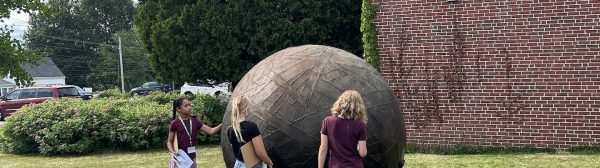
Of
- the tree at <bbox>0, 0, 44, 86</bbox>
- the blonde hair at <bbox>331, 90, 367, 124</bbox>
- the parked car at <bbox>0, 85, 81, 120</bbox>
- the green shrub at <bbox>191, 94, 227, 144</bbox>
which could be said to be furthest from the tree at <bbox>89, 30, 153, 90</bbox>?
the blonde hair at <bbox>331, 90, 367, 124</bbox>

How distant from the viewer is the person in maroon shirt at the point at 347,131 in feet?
16.5

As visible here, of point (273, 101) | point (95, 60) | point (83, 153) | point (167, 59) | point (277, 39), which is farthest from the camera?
point (95, 60)

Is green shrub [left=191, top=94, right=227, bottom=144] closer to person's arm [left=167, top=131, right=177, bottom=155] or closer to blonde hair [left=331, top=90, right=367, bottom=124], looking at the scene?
person's arm [left=167, top=131, right=177, bottom=155]

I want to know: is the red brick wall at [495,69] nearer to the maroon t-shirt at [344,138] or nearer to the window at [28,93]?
the maroon t-shirt at [344,138]

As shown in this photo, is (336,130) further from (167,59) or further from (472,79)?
(167,59)

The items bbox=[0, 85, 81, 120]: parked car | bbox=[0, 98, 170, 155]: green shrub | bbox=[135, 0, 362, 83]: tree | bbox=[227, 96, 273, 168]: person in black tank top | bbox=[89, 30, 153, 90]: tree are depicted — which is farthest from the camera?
bbox=[89, 30, 153, 90]: tree

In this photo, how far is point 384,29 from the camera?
37.7ft

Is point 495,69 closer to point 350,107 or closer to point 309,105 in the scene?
point 309,105

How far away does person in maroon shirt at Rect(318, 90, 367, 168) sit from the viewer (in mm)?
5027

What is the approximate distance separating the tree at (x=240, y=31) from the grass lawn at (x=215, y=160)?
3474 millimetres

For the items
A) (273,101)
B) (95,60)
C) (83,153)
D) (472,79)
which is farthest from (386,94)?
(95,60)

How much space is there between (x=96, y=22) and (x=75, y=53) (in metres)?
5.05

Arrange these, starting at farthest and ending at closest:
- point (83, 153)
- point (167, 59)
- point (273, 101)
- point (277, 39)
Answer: point (167, 59) < point (277, 39) < point (83, 153) < point (273, 101)

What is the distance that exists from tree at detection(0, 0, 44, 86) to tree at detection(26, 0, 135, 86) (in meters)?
55.8
